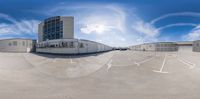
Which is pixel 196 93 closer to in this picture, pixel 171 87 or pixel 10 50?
pixel 171 87

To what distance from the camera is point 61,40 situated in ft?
88.5

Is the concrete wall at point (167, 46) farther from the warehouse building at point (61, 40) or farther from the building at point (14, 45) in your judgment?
the building at point (14, 45)

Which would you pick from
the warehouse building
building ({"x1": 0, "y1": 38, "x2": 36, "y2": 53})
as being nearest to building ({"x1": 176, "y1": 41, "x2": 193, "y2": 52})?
the warehouse building

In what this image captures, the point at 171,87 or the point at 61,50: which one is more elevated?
the point at 61,50

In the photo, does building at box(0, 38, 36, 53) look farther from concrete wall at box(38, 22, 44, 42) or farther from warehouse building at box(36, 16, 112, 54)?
concrete wall at box(38, 22, 44, 42)

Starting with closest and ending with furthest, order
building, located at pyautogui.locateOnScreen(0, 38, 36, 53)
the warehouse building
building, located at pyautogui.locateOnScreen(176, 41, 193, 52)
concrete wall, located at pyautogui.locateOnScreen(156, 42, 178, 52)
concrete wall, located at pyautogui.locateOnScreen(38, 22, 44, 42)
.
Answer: the warehouse building, building, located at pyautogui.locateOnScreen(0, 38, 36, 53), concrete wall, located at pyautogui.locateOnScreen(38, 22, 44, 42), building, located at pyautogui.locateOnScreen(176, 41, 193, 52), concrete wall, located at pyautogui.locateOnScreen(156, 42, 178, 52)

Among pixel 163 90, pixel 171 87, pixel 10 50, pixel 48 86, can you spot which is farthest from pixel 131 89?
pixel 10 50

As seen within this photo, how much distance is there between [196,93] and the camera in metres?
5.87

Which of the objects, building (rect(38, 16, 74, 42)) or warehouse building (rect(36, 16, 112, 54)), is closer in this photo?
warehouse building (rect(36, 16, 112, 54))

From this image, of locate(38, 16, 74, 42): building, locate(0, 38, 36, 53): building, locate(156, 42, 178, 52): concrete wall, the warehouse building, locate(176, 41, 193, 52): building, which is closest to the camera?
the warehouse building

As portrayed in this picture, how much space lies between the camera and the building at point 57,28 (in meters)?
38.7

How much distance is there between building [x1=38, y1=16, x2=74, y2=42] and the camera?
127 feet

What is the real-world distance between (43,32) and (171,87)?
49089 millimetres

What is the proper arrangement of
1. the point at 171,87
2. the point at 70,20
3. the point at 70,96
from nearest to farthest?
the point at 70,96 < the point at 171,87 < the point at 70,20
